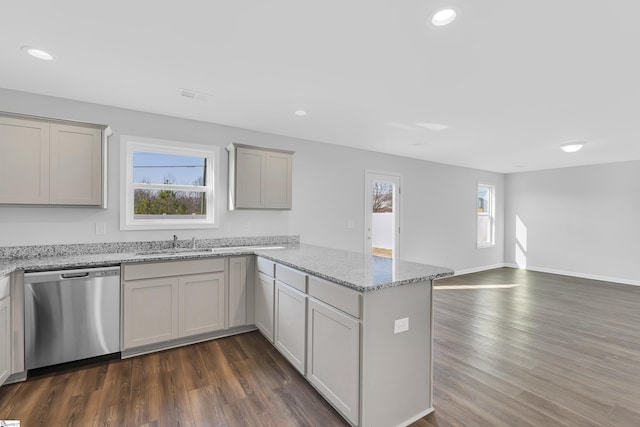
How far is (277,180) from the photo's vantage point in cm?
387

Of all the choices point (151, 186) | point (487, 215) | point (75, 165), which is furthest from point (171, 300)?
point (487, 215)

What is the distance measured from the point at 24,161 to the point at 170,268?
153 cm

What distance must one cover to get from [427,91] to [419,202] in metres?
3.49

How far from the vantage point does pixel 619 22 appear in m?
1.71

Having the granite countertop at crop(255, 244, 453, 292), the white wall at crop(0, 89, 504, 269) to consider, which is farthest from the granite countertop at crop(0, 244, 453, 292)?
the white wall at crop(0, 89, 504, 269)

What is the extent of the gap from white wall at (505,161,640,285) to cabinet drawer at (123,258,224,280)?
739 cm

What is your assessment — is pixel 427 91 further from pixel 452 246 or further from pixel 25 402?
pixel 452 246

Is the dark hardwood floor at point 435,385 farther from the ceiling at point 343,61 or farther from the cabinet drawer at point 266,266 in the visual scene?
the ceiling at point 343,61

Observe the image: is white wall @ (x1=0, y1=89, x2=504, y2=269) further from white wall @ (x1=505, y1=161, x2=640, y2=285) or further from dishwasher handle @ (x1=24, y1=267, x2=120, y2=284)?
dishwasher handle @ (x1=24, y1=267, x2=120, y2=284)

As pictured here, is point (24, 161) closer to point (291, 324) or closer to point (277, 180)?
point (277, 180)

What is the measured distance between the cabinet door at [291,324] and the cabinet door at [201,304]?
0.74m

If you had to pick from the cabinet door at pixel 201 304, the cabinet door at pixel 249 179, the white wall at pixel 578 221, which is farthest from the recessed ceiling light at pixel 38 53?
the white wall at pixel 578 221

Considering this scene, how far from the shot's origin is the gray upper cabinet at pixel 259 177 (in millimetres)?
3615

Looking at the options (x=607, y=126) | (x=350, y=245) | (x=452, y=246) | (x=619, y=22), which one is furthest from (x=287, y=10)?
(x=452, y=246)
